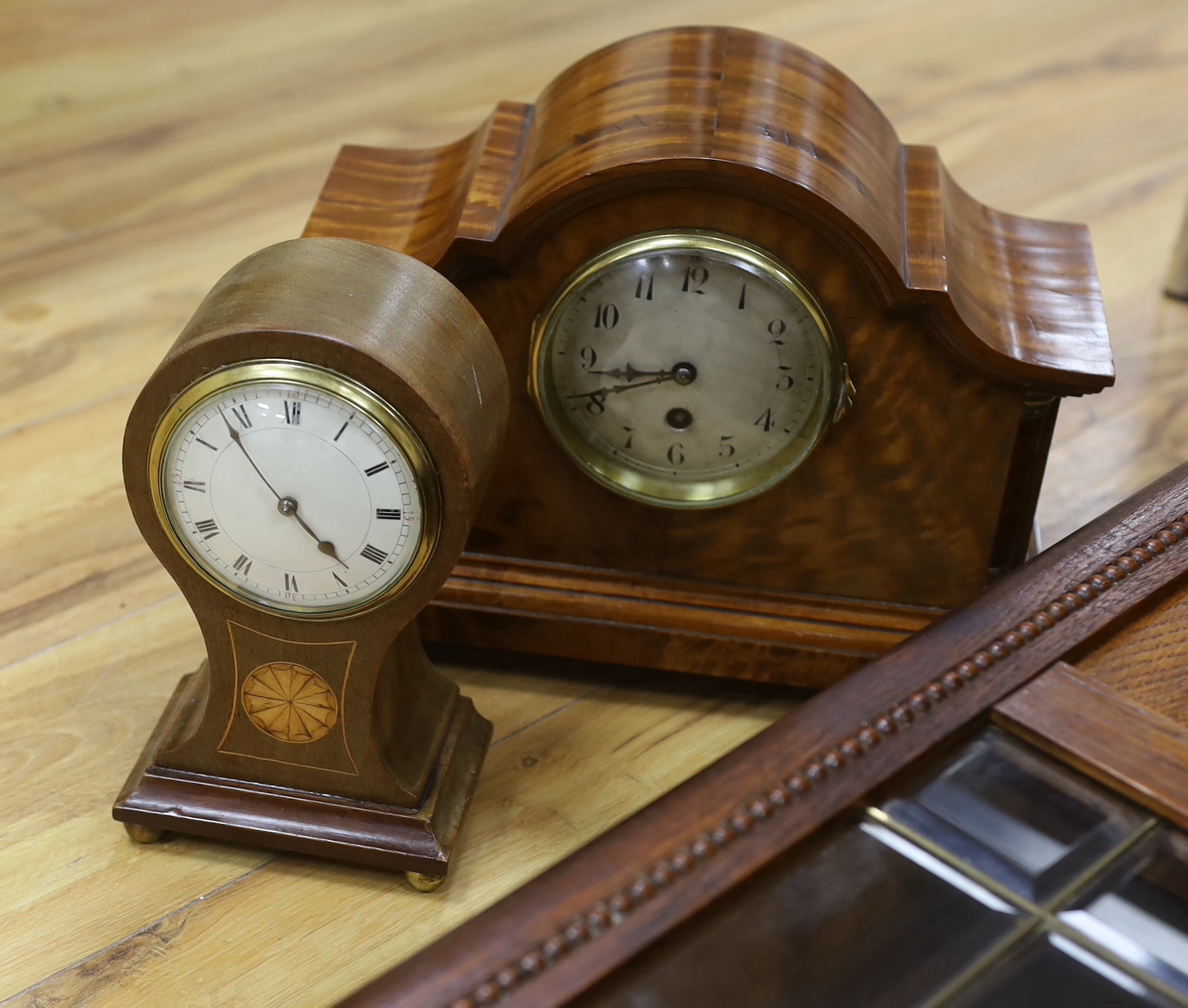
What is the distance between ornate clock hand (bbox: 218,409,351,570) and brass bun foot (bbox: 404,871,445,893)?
0.31 meters

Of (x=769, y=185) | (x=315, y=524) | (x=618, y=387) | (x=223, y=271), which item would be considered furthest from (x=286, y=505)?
(x=223, y=271)

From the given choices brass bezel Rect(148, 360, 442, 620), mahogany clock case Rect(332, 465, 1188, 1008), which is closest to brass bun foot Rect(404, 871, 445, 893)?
brass bezel Rect(148, 360, 442, 620)

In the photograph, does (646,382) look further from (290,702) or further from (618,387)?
(290,702)

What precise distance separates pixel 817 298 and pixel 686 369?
0.14 meters

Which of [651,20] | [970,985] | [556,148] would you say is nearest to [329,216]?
[556,148]

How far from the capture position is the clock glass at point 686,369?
125 centimetres

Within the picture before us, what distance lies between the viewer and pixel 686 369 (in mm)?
1302

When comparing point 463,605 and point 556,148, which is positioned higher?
point 556,148

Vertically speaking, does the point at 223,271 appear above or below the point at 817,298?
below

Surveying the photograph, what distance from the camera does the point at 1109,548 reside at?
100 centimetres

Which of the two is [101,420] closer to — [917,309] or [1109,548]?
[917,309]

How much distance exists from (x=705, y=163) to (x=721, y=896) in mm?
659


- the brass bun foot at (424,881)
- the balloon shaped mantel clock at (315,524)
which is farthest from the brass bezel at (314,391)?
the brass bun foot at (424,881)

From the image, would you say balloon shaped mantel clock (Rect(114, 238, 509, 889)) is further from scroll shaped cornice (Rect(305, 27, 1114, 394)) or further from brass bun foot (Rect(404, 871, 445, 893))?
scroll shaped cornice (Rect(305, 27, 1114, 394))
